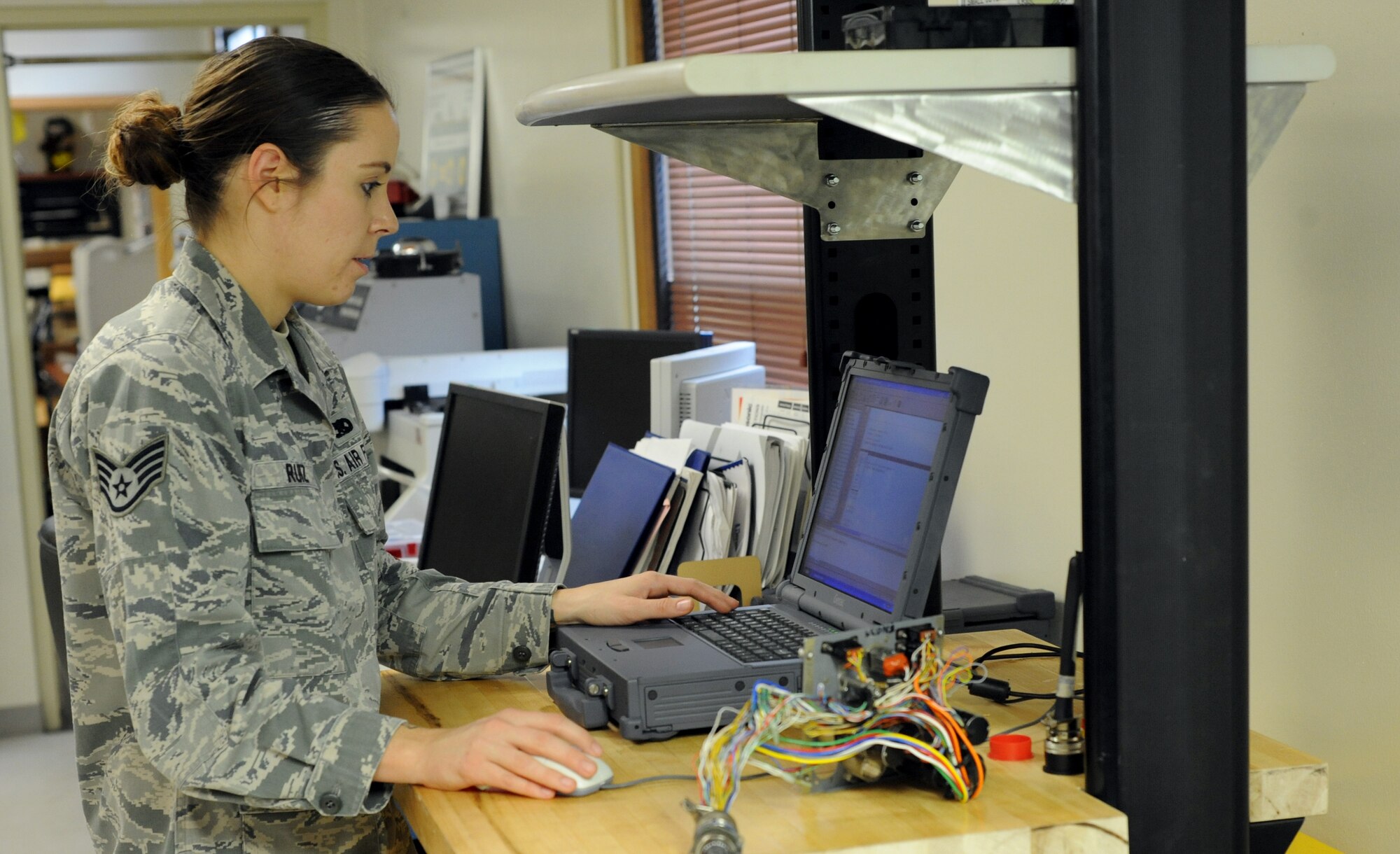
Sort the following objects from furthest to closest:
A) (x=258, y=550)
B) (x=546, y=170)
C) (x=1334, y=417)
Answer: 1. (x=546, y=170)
2. (x=1334, y=417)
3. (x=258, y=550)

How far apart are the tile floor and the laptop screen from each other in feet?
9.69

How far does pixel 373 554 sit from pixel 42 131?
25.8 feet

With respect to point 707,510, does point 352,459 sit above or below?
above

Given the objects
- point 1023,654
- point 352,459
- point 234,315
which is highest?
point 234,315

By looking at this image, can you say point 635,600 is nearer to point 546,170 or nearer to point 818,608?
point 818,608

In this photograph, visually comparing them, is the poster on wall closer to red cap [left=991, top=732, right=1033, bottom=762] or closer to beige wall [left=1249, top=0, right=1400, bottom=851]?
beige wall [left=1249, top=0, right=1400, bottom=851]

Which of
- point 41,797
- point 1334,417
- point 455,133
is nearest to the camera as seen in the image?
point 1334,417

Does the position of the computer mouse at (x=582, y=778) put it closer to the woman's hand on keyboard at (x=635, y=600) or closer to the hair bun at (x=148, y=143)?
the woman's hand on keyboard at (x=635, y=600)

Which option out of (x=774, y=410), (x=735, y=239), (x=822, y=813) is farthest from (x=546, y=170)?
(x=822, y=813)

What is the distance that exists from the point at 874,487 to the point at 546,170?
2.82 metres

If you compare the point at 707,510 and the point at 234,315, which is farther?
the point at 707,510

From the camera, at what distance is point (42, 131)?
8.12 meters

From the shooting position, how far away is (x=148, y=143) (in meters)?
1.31

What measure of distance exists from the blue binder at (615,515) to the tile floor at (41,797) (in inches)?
87.8
